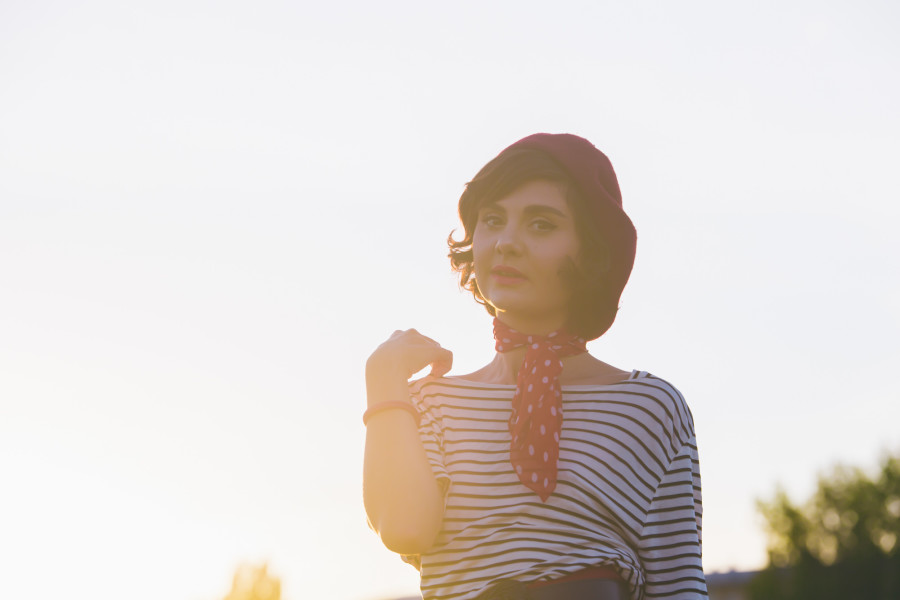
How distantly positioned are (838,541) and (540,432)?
30.5 m

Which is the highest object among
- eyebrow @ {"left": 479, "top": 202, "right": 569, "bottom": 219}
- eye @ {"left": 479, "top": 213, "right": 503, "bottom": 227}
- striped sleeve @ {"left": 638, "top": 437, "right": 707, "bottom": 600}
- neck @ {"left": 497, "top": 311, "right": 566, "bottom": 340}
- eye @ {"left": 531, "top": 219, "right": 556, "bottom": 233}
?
eye @ {"left": 479, "top": 213, "right": 503, "bottom": 227}

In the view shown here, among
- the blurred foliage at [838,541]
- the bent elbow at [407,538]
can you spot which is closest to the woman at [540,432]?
the bent elbow at [407,538]

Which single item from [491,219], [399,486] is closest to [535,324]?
[491,219]

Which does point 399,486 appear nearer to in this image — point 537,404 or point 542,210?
point 537,404

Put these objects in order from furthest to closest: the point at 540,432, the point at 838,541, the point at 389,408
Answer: the point at 838,541 → the point at 540,432 → the point at 389,408

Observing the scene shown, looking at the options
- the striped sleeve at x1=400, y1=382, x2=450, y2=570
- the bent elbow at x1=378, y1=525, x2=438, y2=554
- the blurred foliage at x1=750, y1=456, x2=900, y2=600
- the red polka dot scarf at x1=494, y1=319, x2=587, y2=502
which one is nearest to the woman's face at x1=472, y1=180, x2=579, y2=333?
the red polka dot scarf at x1=494, y1=319, x2=587, y2=502

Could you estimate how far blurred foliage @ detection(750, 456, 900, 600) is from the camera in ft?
90.7

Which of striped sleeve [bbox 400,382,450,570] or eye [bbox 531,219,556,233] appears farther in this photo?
eye [bbox 531,219,556,233]

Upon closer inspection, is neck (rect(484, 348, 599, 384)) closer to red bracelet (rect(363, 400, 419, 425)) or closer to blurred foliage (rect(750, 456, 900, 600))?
red bracelet (rect(363, 400, 419, 425))

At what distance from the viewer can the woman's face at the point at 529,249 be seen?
3.56 metres

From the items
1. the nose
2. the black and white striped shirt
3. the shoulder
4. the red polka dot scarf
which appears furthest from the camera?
the shoulder

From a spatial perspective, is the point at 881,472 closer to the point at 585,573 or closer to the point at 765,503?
the point at 765,503

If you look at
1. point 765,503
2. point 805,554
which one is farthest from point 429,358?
point 765,503

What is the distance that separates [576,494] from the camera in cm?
334
